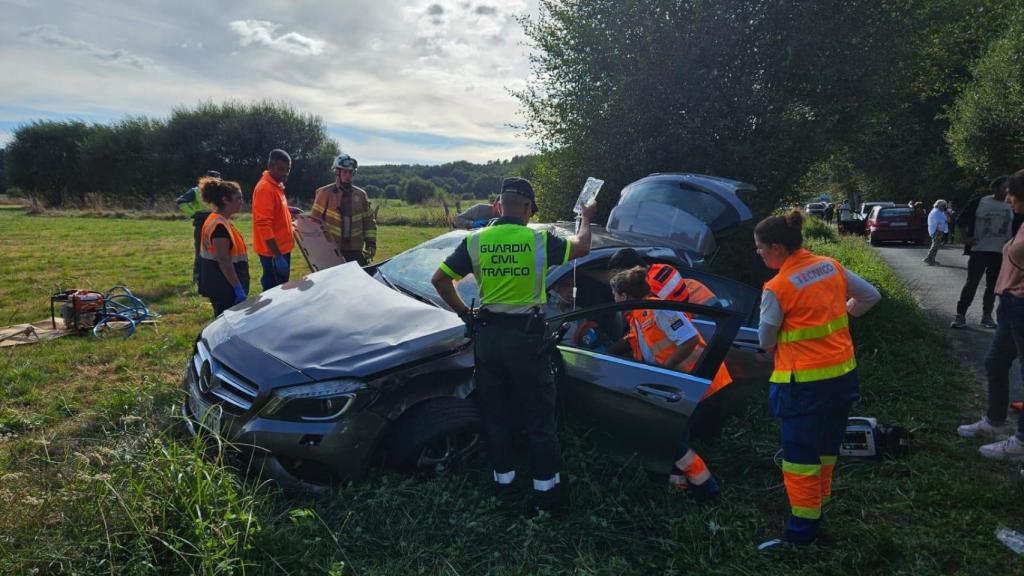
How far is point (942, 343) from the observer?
20.1ft

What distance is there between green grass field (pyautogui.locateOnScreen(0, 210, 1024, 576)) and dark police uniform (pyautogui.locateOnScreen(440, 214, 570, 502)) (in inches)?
11.2

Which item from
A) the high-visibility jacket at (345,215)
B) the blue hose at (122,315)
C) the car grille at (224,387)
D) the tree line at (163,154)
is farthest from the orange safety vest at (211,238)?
the tree line at (163,154)

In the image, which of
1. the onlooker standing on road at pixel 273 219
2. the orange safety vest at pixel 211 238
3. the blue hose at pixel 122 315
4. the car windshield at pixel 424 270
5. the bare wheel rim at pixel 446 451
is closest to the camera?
the bare wheel rim at pixel 446 451

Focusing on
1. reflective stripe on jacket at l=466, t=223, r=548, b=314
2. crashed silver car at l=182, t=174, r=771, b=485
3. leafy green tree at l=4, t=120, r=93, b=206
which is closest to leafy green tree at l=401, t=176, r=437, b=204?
leafy green tree at l=4, t=120, r=93, b=206

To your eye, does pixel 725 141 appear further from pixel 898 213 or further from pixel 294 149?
pixel 294 149

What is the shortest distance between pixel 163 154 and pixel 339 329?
4427cm

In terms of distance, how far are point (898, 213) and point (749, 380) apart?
1881 centimetres

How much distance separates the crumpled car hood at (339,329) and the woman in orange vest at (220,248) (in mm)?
849

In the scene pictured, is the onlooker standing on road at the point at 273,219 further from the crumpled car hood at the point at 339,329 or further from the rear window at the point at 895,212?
the rear window at the point at 895,212

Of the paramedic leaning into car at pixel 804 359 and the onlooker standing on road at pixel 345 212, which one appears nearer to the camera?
the paramedic leaning into car at pixel 804 359

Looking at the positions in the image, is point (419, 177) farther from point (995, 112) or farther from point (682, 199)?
point (682, 199)

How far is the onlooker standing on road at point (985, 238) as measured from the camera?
6.33m

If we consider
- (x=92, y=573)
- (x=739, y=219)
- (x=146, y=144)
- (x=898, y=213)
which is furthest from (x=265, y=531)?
(x=146, y=144)

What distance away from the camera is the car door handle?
3.03m
